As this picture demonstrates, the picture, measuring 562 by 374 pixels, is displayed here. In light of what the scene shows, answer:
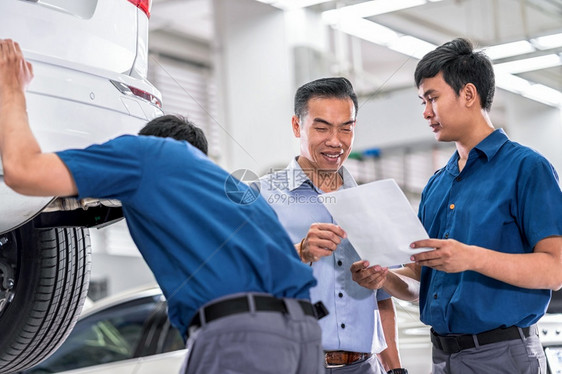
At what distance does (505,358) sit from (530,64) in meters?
5.55

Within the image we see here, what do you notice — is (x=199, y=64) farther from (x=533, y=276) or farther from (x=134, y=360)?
(x=533, y=276)

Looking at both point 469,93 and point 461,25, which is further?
point 461,25

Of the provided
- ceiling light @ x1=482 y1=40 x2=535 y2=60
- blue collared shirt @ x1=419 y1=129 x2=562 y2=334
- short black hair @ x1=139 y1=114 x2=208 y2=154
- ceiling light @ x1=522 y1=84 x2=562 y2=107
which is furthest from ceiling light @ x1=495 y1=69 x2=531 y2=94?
short black hair @ x1=139 y1=114 x2=208 y2=154

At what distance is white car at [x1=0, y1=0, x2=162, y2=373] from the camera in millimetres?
2100

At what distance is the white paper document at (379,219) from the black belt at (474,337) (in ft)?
0.94

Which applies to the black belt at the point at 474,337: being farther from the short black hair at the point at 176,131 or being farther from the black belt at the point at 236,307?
→ the short black hair at the point at 176,131

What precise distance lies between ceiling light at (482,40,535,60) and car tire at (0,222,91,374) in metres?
4.85

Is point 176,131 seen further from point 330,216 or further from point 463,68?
point 463,68

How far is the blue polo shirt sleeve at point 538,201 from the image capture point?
2.02 m

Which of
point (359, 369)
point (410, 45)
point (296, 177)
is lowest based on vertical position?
point (359, 369)

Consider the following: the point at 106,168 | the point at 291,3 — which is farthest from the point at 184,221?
the point at 291,3

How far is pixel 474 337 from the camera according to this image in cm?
213

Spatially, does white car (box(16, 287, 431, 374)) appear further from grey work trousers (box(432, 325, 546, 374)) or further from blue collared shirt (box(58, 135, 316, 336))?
blue collared shirt (box(58, 135, 316, 336))

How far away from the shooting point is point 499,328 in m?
2.10
